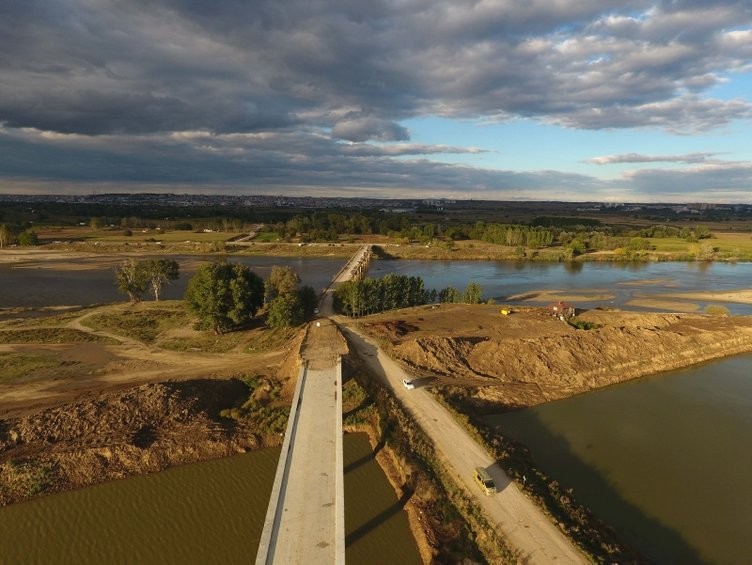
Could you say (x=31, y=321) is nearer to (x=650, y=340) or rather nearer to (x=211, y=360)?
(x=211, y=360)

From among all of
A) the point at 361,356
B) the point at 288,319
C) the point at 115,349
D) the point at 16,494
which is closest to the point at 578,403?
the point at 361,356

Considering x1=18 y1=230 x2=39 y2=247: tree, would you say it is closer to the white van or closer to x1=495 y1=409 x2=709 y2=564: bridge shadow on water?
x1=495 y1=409 x2=709 y2=564: bridge shadow on water

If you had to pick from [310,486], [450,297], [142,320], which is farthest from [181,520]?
[450,297]

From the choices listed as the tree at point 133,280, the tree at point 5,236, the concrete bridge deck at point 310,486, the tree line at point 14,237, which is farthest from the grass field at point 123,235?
the concrete bridge deck at point 310,486

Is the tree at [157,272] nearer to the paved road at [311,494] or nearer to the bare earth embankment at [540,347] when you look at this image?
the bare earth embankment at [540,347]

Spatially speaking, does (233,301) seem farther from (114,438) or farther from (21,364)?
(114,438)

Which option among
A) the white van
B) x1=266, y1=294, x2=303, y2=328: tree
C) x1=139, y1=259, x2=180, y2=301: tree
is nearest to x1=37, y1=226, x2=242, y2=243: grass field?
x1=139, y1=259, x2=180, y2=301: tree
